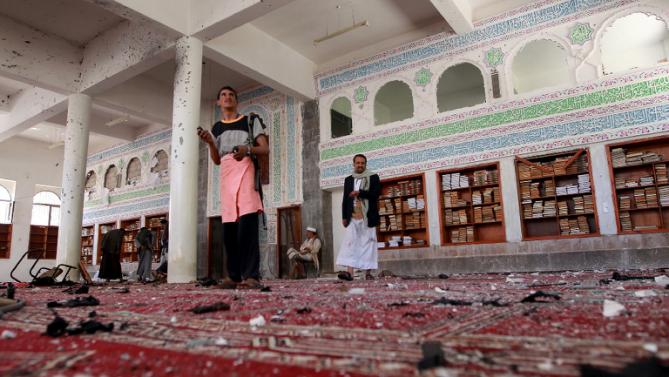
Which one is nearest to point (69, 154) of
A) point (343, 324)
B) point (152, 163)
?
point (152, 163)

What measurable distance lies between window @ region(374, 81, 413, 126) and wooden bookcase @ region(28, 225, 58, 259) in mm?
11735

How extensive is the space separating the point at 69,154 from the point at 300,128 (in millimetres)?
4332

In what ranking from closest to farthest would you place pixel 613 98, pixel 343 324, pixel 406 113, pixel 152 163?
pixel 343 324 → pixel 613 98 → pixel 406 113 → pixel 152 163

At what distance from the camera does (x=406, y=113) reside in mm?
11273

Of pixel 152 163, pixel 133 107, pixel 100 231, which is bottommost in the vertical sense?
pixel 100 231

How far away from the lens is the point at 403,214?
25.7ft

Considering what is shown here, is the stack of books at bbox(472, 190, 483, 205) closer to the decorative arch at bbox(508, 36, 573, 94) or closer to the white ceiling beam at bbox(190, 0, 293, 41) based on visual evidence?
the decorative arch at bbox(508, 36, 573, 94)

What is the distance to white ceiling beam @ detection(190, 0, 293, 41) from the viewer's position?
5812mm

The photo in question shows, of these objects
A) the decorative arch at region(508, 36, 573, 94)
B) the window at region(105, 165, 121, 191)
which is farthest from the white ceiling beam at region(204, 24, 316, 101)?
→ the window at region(105, 165, 121, 191)

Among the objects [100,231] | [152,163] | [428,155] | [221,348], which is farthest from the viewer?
[100,231]

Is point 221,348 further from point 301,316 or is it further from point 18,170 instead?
point 18,170

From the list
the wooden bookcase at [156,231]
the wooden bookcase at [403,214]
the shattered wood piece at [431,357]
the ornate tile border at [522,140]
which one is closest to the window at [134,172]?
the wooden bookcase at [156,231]

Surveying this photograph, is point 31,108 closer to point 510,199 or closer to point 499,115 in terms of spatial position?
point 499,115

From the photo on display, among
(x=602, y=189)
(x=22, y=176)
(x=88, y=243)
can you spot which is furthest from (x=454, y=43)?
(x=22, y=176)
